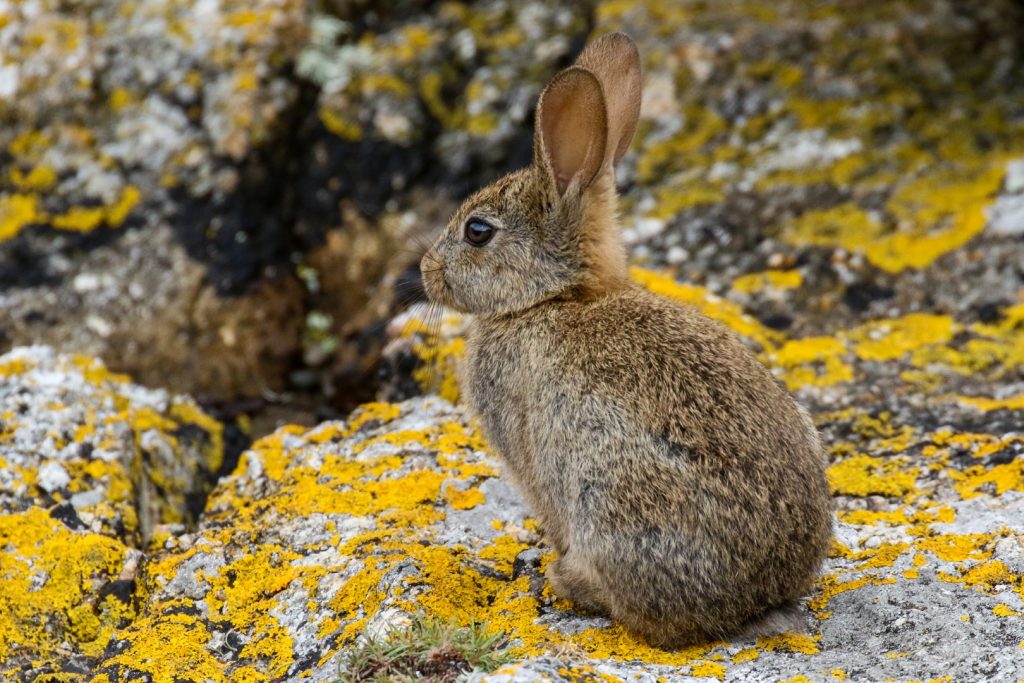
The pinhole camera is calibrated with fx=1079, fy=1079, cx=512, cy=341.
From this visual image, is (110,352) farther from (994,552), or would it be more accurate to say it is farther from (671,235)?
(994,552)

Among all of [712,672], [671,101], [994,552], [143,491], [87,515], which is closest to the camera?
[712,672]

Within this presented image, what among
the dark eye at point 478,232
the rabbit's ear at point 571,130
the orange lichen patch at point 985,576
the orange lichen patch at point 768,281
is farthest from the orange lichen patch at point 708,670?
the orange lichen patch at point 768,281

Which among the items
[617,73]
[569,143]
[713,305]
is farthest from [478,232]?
[713,305]

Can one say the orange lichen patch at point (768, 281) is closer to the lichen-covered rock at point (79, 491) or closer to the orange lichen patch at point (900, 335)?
the orange lichen patch at point (900, 335)

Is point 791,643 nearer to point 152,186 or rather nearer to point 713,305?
point 713,305

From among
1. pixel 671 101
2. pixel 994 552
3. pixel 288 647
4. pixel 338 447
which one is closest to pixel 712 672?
pixel 994 552
